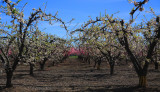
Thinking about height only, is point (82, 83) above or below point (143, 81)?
below

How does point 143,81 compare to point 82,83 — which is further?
point 82,83

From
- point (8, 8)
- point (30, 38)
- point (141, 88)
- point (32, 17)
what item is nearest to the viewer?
point (8, 8)

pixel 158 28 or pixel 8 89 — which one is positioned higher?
pixel 158 28

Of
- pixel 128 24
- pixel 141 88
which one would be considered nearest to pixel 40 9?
pixel 128 24

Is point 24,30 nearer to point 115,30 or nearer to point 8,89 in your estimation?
point 8,89

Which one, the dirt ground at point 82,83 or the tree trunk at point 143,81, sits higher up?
the tree trunk at point 143,81

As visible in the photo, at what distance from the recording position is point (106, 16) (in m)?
8.95

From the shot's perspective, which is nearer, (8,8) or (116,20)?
(8,8)

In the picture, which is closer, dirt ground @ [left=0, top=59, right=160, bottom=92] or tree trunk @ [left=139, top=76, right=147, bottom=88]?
tree trunk @ [left=139, top=76, right=147, bottom=88]

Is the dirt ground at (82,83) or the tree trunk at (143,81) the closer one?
the tree trunk at (143,81)

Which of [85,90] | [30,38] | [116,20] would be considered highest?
[116,20]

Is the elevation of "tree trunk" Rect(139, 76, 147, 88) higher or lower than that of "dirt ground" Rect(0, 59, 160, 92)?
higher

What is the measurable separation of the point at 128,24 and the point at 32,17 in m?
4.93

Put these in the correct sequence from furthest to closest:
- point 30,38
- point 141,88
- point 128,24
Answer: point 30,38 < point 141,88 < point 128,24
